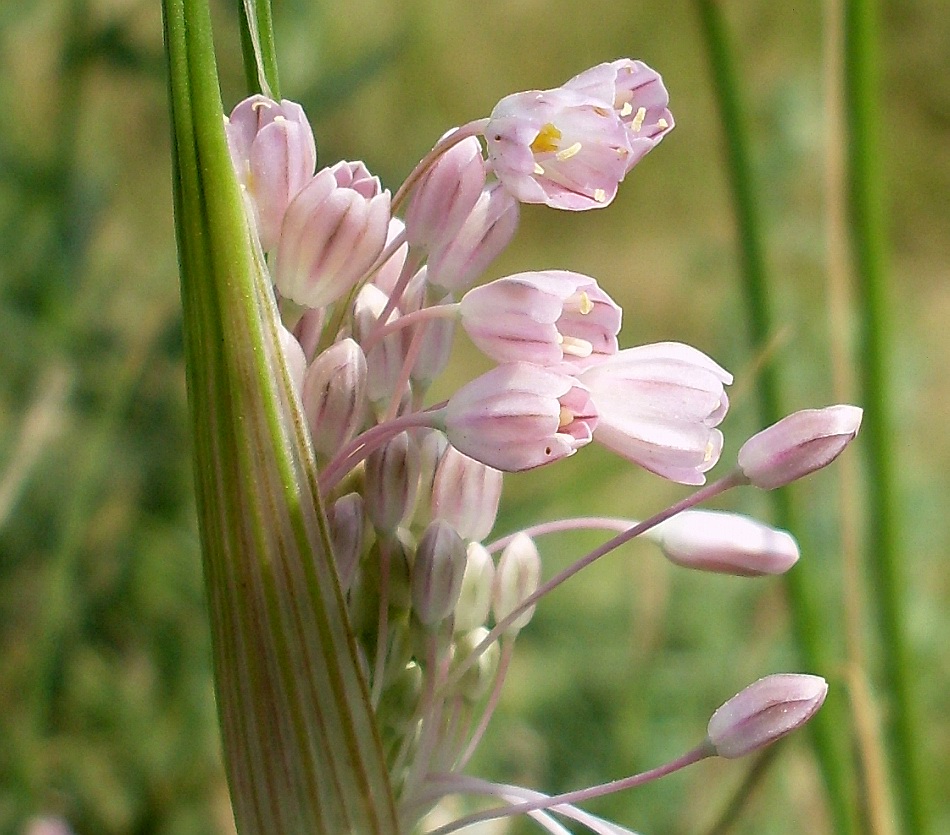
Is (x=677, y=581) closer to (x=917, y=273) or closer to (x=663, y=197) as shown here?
(x=663, y=197)

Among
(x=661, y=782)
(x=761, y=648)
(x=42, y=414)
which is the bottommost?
(x=661, y=782)

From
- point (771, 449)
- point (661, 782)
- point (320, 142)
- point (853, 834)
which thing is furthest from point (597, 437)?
point (320, 142)

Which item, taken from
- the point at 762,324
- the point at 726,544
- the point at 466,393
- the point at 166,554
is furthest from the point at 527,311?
the point at 166,554

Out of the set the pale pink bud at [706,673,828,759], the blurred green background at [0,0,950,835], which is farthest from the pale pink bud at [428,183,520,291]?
the blurred green background at [0,0,950,835]

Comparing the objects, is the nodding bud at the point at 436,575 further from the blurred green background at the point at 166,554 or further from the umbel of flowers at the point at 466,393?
the blurred green background at the point at 166,554

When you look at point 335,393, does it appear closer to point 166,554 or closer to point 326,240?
point 326,240

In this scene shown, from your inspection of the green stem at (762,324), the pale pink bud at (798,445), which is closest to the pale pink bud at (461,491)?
the pale pink bud at (798,445)
